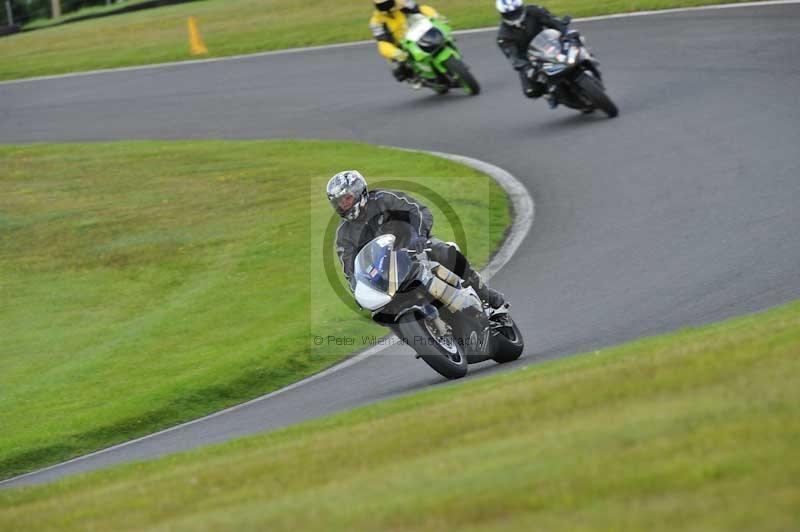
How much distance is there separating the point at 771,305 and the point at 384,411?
3.84 m

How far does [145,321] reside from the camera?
1502 cm

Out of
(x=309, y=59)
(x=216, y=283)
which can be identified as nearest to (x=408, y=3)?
(x=309, y=59)

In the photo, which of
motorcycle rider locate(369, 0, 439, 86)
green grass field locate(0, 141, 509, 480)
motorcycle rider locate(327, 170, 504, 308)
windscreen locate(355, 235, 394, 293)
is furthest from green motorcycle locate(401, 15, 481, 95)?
windscreen locate(355, 235, 394, 293)

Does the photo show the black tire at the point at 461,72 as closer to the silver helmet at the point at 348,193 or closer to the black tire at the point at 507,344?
the black tire at the point at 507,344

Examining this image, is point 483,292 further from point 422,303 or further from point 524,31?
point 524,31

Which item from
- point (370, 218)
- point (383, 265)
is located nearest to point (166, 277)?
point (370, 218)

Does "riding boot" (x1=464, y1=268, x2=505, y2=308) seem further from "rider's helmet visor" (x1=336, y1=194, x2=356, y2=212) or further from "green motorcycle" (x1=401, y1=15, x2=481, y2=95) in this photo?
"green motorcycle" (x1=401, y1=15, x2=481, y2=95)

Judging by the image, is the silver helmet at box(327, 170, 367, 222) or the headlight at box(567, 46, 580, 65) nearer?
the silver helmet at box(327, 170, 367, 222)

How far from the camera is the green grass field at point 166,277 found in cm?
1241

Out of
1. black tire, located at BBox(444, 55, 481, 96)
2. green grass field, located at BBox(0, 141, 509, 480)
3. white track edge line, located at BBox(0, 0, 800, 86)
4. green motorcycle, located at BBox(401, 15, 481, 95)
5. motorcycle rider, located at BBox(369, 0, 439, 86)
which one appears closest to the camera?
green grass field, located at BBox(0, 141, 509, 480)

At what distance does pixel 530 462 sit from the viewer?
6.10 m

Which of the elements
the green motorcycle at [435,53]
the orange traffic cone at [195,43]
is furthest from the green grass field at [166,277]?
the orange traffic cone at [195,43]

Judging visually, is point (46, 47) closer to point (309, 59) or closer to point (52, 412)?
point (309, 59)

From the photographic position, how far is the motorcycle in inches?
758
